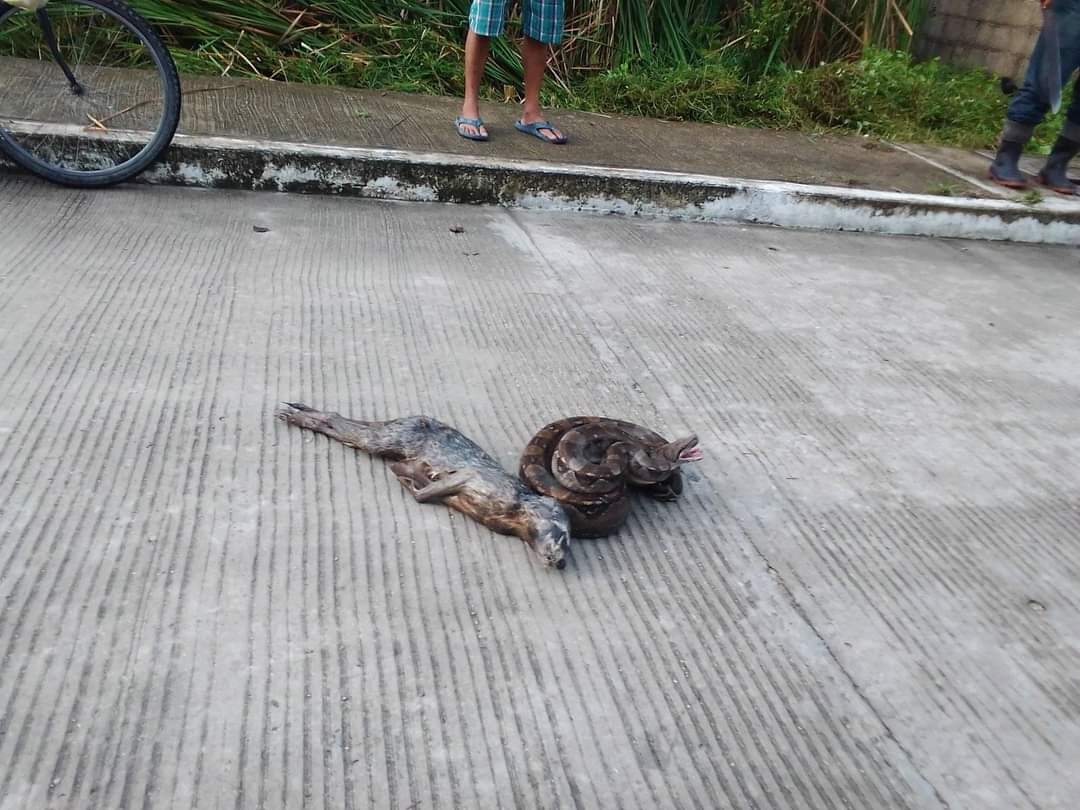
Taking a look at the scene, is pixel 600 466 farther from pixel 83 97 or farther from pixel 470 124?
pixel 83 97

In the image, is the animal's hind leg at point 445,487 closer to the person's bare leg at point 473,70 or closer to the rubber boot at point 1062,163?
the person's bare leg at point 473,70

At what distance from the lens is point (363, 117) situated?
5.80 meters

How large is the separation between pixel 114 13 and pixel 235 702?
4.08m

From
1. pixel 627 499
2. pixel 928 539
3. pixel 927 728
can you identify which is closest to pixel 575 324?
pixel 627 499

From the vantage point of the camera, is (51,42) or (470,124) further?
(470,124)

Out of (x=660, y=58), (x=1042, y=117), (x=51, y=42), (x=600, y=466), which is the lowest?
(x=600, y=466)

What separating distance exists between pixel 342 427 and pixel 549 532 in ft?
2.69

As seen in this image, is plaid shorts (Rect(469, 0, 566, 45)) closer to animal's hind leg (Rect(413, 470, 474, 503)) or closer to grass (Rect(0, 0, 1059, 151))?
grass (Rect(0, 0, 1059, 151))

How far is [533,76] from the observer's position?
5777 millimetres

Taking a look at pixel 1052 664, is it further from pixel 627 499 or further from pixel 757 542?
pixel 627 499

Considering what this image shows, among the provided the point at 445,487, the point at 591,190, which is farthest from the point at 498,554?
the point at 591,190

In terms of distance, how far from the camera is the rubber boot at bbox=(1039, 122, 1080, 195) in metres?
5.99

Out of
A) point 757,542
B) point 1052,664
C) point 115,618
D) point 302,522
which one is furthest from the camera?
point 757,542

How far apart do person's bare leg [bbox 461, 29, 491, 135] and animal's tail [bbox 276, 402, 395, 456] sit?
10.6ft
